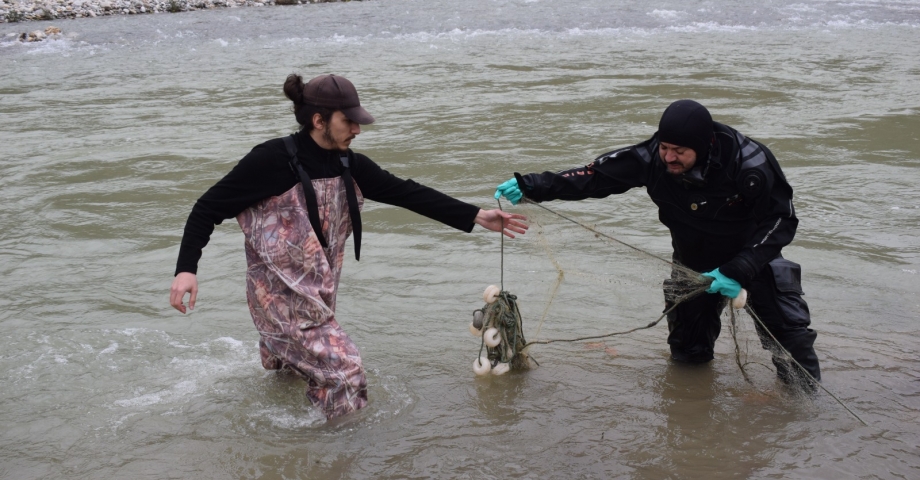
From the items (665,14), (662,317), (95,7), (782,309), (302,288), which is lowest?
(662,317)

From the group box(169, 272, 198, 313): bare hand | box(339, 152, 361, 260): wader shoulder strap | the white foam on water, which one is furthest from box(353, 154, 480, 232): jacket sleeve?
the white foam on water

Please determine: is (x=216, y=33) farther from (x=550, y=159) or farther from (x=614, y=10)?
(x=550, y=159)

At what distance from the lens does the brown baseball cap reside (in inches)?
151

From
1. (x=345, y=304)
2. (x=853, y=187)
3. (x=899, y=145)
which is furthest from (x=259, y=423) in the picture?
(x=899, y=145)

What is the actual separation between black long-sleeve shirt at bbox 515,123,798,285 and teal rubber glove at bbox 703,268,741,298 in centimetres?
3

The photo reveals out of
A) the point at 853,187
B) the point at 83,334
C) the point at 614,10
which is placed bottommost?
the point at 83,334

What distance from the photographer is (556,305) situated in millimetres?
5887

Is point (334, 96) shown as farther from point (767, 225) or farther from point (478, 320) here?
point (767, 225)

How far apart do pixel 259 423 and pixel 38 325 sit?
7.09 feet

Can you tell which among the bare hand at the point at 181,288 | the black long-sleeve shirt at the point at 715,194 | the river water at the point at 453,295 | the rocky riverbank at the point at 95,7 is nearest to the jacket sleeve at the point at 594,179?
the black long-sleeve shirt at the point at 715,194

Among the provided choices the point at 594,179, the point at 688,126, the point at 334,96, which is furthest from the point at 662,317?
the point at 334,96

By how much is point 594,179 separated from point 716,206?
2.04ft

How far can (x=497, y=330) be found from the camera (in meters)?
4.62

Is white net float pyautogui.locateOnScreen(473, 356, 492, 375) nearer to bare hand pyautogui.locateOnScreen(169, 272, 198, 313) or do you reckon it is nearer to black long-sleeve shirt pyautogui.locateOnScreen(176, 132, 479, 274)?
black long-sleeve shirt pyautogui.locateOnScreen(176, 132, 479, 274)
